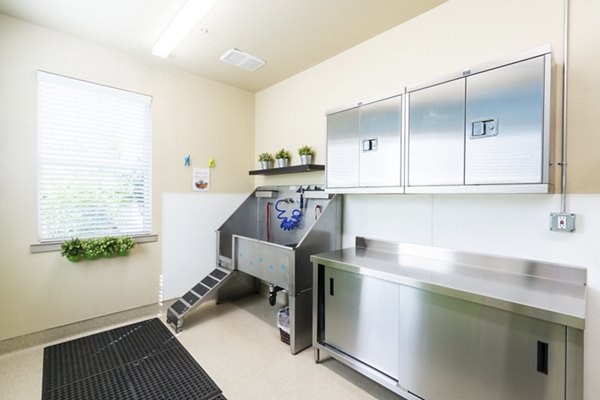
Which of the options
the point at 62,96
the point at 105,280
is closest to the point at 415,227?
the point at 105,280

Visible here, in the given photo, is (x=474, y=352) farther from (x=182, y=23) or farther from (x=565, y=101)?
(x=182, y=23)

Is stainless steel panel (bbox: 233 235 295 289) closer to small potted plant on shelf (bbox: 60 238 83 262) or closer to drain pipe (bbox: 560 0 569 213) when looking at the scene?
small potted plant on shelf (bbox: 60 238 83 262)

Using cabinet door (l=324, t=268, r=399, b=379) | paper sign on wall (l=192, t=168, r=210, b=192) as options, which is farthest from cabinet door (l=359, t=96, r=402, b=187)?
paper sign on wall (l=192, t=168, r=210, b=192)

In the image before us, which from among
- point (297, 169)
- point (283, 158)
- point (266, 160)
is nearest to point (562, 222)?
point (297, 169)

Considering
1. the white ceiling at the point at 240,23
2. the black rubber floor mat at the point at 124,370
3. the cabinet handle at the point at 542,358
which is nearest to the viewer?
the cabinet handle at the point at 542,358

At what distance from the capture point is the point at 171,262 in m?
3.46

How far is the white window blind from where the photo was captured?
269cm

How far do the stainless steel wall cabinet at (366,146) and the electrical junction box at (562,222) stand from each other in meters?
0.96

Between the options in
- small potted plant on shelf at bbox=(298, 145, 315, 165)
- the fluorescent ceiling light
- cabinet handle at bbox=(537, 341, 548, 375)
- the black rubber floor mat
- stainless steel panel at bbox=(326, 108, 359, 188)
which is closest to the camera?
cabinet handle at bbox=(537, 341, 548, 375)

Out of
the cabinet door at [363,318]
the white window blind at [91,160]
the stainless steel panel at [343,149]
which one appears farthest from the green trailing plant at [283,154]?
the cabinet door at [363,318]

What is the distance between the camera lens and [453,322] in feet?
5.25

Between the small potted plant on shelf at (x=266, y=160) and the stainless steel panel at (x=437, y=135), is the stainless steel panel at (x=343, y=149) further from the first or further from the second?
the small potted plant on shelf at (x=266, y=160)

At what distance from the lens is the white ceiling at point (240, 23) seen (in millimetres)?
2305

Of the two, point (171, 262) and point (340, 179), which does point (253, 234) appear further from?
point (340, 179)
